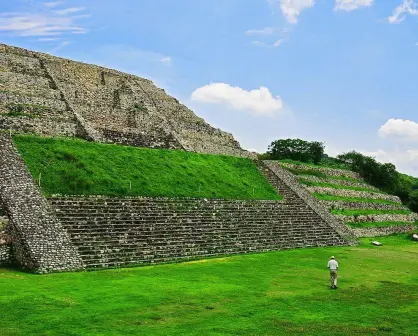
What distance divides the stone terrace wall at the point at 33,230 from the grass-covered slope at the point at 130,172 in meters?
1.18

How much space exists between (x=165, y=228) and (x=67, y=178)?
521 centimetres

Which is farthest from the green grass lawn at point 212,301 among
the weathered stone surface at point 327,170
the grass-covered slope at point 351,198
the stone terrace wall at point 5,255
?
the weathered stone surface at point 327,170

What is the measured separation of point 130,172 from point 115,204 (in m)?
4.06

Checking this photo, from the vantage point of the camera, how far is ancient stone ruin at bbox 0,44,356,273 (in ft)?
58.5

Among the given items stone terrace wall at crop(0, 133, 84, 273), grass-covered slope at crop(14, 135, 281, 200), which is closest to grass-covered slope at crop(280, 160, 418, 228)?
grass-covered slope at crop(14, 135, 281, 200)

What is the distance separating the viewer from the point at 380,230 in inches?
1446

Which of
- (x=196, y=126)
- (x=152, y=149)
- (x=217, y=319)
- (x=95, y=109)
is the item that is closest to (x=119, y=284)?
(x=217, y=319)

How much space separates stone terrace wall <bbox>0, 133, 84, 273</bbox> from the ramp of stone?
56 cm

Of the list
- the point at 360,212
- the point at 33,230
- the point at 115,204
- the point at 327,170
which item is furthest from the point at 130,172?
the point at 327,170

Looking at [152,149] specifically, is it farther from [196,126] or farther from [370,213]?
[370,213]

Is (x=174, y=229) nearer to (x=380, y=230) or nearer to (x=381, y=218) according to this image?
(x=380, y=230)

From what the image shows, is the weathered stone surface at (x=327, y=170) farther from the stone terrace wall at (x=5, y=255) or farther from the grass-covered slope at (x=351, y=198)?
the stone terrace wall at (x=5, y=255)

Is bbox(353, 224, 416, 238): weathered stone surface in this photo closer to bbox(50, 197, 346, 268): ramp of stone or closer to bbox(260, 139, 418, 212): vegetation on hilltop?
bbox(50, 197, 346, 268): ramp of stone

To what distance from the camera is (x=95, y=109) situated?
35.0 metres
